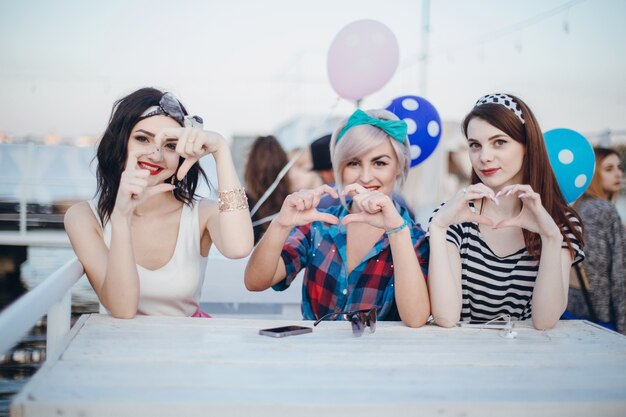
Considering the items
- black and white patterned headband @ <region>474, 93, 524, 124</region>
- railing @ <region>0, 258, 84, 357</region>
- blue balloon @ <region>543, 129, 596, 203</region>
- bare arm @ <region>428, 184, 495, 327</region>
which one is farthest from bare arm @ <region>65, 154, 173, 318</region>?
blue balloon @ <region>543, 129, 596, 203</region>

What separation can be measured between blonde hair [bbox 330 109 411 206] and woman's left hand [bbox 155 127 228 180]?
1.72 feet

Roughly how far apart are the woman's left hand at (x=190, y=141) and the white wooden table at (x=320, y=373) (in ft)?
1.76

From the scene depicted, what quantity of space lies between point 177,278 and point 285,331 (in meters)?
0.67

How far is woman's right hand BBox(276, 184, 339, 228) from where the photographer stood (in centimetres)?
191

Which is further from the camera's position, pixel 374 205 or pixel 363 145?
pixel 363 145

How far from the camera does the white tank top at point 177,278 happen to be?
219 centimetres

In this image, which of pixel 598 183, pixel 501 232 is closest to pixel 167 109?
pixel 501 232

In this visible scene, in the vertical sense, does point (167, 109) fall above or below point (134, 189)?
above

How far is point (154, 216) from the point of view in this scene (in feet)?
7.72

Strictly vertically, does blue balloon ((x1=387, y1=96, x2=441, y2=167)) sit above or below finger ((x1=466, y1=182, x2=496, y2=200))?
above

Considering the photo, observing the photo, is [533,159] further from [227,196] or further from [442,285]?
[227,196]

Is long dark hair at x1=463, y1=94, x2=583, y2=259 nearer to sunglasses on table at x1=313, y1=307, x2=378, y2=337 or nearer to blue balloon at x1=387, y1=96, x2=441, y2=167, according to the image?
sunglasses on table at x1=313, y1=307, x2=378, y2=337

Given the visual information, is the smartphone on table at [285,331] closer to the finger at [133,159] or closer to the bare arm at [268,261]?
the bare arm at [268,261]

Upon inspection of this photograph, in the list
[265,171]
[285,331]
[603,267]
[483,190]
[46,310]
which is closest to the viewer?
[46,310]
